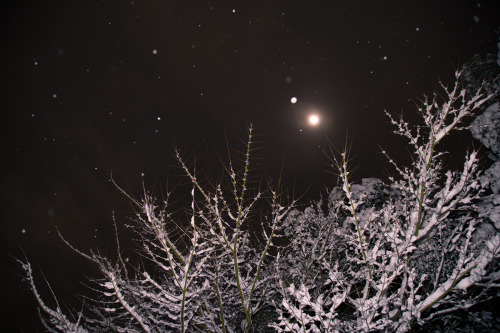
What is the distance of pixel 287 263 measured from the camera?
1244cm

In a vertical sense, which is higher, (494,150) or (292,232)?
(494,150)

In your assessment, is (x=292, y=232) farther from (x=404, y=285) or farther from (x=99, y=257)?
(x=99, y=257)

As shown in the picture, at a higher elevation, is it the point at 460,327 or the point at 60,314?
the point at 60,314

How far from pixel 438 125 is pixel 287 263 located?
31.0 feet

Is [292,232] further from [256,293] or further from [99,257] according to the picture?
[99,257]

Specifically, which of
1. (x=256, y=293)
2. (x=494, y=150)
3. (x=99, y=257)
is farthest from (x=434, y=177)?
(x=99, y=257)

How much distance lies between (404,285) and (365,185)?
9.44m

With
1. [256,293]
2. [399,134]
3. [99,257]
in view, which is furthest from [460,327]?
[99,257]

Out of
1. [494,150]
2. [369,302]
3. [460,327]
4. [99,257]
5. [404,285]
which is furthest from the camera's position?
[494,150]

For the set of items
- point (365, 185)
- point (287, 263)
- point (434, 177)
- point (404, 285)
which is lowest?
point (287, 263)

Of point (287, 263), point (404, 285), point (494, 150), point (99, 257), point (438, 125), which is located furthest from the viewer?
point (287, 263)

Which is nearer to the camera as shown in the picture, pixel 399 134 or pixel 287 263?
pixel 399 134

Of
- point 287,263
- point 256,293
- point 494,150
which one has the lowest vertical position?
point 256,293

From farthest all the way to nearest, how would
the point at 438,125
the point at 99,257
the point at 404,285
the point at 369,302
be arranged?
the point at 99,257
the point at 438,125
the point at 404,285
the point at 369,302
